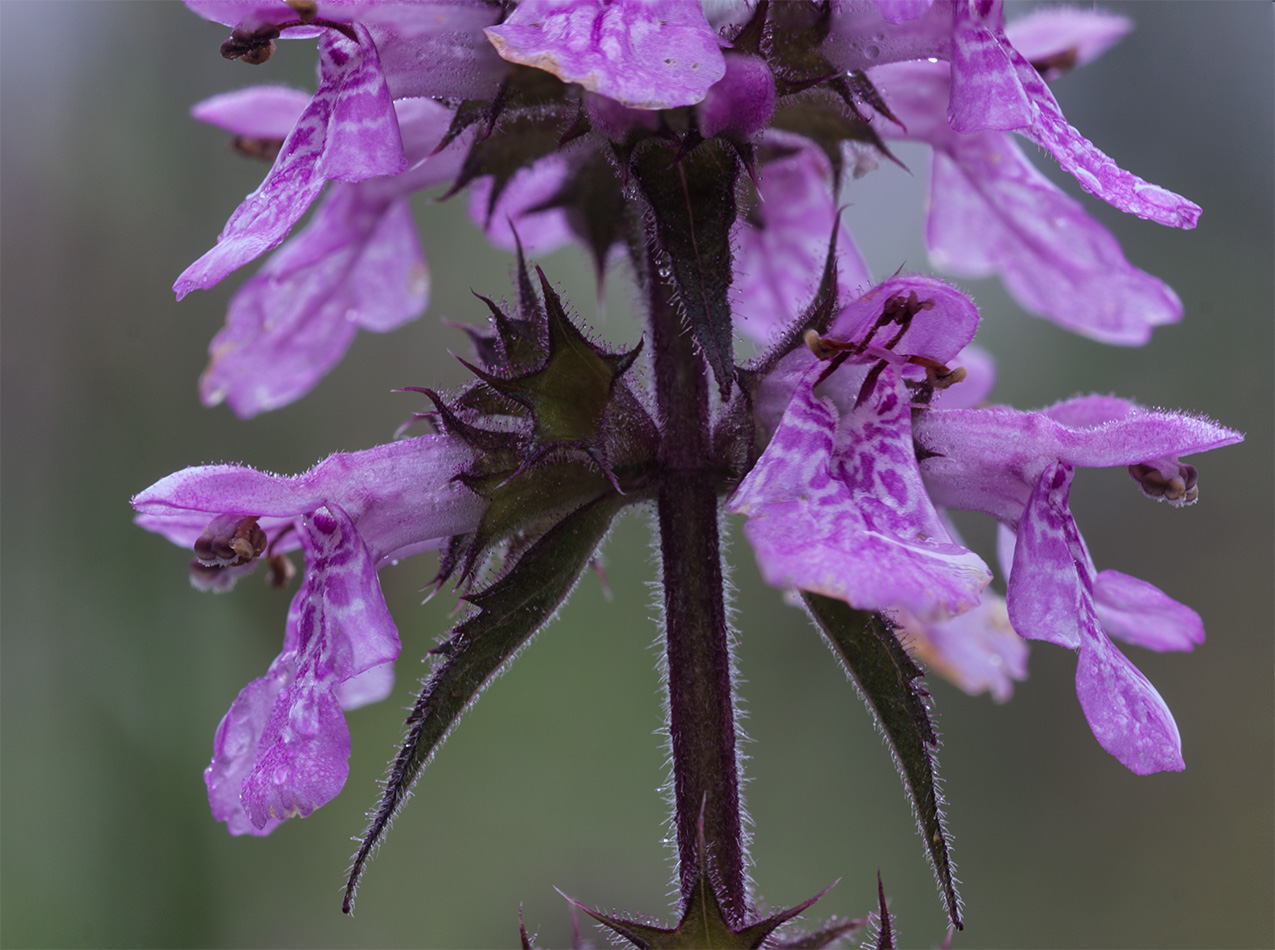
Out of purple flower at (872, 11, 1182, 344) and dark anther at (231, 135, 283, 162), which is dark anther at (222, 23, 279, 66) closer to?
dark anther at (231, 135, 283, 162)

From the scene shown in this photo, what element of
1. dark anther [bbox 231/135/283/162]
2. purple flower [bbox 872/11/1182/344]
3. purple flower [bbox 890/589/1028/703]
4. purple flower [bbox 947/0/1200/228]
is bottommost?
purple flower [bbox 890/589/1028/703]

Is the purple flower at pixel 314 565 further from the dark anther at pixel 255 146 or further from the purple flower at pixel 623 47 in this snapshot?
the dark anther at pixel 255 146

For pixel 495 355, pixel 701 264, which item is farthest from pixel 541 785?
pixel 701 264

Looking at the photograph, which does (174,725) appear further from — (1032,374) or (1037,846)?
(1032,374)

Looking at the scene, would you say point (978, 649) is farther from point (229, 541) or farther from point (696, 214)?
point (229, 541)

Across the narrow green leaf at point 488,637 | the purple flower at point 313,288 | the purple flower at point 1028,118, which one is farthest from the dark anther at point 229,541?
the purple flower at point 1028,118

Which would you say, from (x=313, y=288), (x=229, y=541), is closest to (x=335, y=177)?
(x=229, y=541)

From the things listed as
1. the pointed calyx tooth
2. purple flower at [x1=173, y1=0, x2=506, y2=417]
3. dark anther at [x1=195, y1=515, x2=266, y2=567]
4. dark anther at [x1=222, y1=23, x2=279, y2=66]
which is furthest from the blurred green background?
dark anther at [x1=195, y1=515, x2=266, y2=567]
